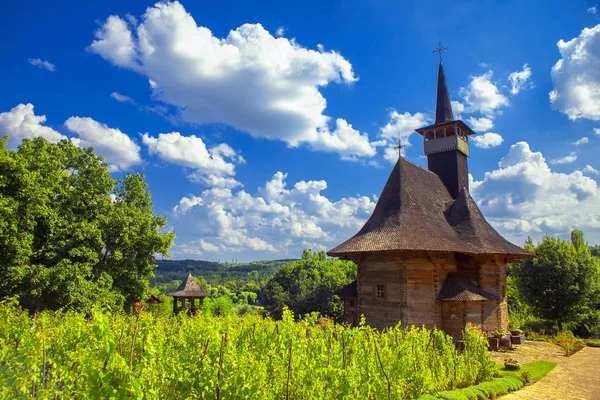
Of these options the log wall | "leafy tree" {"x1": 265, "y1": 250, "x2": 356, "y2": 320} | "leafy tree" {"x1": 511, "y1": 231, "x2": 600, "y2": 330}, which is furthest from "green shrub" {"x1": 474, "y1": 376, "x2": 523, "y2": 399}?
"leafy tree" {"x1": 265, "y1": 250, "x2": 356, "y2": 320}

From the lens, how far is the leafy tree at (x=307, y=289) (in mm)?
43562

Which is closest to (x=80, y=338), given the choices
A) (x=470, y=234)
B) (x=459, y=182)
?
(x=470, y=234)

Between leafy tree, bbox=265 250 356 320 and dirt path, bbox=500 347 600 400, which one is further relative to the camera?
leafy tree, bbox=265 250 356 320

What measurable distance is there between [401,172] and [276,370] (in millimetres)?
16383

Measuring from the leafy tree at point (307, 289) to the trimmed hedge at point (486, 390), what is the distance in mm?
31360

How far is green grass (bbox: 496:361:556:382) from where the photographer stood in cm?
1299

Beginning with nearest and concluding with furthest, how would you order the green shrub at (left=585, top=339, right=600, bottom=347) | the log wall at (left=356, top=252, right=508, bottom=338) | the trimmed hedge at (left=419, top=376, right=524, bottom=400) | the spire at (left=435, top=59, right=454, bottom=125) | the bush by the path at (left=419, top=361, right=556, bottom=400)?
the trimmed hedge at (left=419, top=376, right=524, bottom=400) → the bush by the path at (left=419, top=361, right=556, bottom=400) → the log wall at (left=356, top=252, right=508, bottom=338) → the green shrub at (left=585, top=339, right=600, bottom=347) → the spire at (left=435, top=59, right=454, bottom=125)

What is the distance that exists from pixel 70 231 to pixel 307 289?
41.0 m

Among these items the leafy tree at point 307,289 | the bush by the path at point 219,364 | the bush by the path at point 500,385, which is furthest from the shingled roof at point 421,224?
the leafy tree at point 307,289

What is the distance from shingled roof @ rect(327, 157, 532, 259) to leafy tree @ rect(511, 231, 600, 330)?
489 cm

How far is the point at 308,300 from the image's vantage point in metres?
45.3

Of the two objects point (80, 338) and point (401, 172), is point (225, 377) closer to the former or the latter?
point (80, 338)

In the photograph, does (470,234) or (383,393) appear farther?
(470,234)

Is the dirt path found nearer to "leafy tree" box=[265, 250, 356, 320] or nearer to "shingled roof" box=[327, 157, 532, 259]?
"shingled roof" box=[327, 157, 532, 259]
